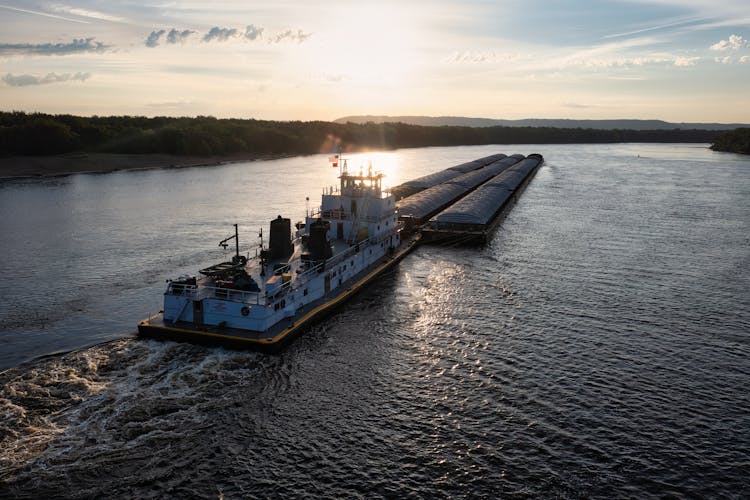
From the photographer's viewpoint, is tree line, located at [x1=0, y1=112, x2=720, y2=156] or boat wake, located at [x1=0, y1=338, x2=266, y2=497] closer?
boat wake, located at [x1=0, y1=338, x2=266, y2=497]

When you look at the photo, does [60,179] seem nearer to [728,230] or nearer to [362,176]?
[362,176]

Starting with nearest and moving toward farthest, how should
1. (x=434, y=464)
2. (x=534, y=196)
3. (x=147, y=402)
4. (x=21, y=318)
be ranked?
(x=434, y=464), (x=147, y=402), (x=21, y=318), (x=534, y=196)

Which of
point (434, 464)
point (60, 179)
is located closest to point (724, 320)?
point (434, 464)

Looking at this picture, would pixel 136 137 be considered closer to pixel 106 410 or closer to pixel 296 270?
pixel 296 270

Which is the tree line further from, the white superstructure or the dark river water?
the dark river water

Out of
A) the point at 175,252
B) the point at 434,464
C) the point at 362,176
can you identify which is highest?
the point at 362,176

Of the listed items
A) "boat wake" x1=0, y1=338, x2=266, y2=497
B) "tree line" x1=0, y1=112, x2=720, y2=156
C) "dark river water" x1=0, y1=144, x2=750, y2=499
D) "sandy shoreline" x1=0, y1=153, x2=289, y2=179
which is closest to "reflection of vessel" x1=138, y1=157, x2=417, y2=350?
"dark river water" x1=0, y1=144, x2=750, y2=499

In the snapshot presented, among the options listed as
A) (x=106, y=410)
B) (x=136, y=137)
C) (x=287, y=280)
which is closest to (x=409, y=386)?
(x=287, y=280)
